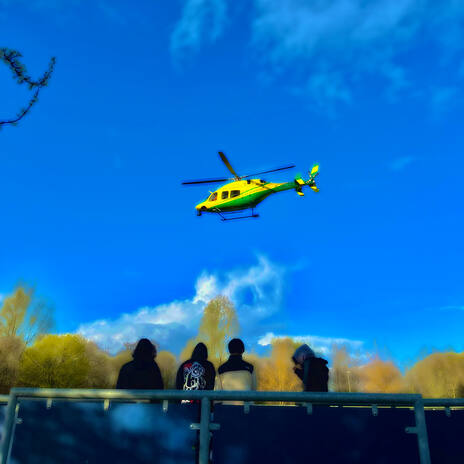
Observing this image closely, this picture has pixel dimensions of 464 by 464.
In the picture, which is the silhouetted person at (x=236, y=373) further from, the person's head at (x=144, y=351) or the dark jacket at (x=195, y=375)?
the person's head at (x=144, y=351)

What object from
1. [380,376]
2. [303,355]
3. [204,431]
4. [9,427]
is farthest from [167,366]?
[204,431]

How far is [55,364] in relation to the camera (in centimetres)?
5541

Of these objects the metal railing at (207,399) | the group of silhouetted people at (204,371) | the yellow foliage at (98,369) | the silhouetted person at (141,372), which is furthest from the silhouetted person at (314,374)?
the yellow foliage at (98,369)

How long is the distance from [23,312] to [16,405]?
6435 centimetres

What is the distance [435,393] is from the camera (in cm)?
6631

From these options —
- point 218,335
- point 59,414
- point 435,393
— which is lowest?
point 59,414

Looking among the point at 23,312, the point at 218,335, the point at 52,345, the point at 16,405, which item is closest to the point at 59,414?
the point at 16,405

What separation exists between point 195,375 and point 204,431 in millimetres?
2569

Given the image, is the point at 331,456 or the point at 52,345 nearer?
the point at 331,456

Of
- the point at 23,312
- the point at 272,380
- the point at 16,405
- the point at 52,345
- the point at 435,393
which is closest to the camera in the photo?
the point at 16,405

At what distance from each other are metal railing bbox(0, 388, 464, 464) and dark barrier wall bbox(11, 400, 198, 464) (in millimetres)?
77

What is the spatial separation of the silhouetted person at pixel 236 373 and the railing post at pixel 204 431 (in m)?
2.99

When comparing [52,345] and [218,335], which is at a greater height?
[218,335]

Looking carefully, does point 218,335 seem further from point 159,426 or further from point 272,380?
point 159,426
